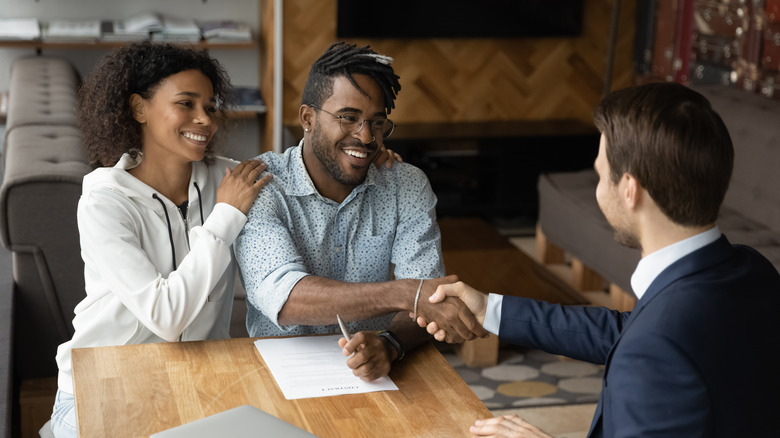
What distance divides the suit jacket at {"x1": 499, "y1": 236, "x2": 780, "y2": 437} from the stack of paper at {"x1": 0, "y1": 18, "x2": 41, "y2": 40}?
3.66m

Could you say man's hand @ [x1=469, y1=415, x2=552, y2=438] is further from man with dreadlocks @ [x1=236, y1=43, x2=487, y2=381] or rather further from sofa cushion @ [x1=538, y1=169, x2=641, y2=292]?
sofa cushion @ [x1=538, y1=169, x2=641, y2=292]

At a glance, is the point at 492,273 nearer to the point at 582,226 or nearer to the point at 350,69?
the point at 582,226

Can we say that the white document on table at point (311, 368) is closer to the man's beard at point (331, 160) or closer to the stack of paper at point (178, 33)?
the man's beard at point (331, 160)

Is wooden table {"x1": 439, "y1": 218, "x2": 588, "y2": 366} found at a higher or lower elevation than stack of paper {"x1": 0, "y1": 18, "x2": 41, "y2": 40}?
lower

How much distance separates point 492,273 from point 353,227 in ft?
4.91

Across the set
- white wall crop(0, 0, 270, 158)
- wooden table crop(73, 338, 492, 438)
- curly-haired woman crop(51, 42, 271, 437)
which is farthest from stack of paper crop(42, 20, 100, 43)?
wooden table crop(73, 338, 492, 438)

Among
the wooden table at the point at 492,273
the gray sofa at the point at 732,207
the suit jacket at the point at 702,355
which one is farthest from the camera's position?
the gray sofa at the point at 732,207

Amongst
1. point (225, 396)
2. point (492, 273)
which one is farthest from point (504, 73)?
point (225, 396)

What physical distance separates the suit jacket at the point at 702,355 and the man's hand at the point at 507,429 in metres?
0.13

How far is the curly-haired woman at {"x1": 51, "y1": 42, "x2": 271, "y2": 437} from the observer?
5.36 ft

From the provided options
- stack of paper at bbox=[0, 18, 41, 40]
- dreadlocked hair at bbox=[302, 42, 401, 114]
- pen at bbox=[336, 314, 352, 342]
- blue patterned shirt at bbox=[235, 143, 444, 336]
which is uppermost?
dreadlocked hair at bbox=[302, 42, 401, 114]

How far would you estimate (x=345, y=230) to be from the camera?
1822 mm

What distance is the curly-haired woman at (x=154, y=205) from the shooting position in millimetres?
1635

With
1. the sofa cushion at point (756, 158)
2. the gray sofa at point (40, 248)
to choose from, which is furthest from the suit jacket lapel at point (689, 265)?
the sofa cushion at point (756, 158)
